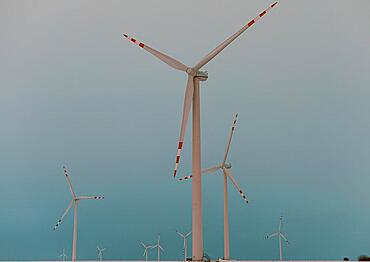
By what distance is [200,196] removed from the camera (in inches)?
1491

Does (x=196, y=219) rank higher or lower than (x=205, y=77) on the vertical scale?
lower

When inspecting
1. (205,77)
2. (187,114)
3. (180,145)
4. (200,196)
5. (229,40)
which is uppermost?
(229,40)

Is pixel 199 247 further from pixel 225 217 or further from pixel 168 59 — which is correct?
pixel 225 217

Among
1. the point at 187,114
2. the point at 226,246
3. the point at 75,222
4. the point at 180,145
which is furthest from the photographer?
the point at 75,222

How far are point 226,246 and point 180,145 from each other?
122 feet

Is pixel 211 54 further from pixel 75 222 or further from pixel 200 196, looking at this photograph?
pixel 75 222

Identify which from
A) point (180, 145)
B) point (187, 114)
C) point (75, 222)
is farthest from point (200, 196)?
point (75, 222)

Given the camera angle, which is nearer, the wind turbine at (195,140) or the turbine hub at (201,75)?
the wind turbine at (195,140)

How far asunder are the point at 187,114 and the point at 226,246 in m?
34.6

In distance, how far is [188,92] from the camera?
136 feet

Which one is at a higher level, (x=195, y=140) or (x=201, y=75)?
(x=201, y=75)

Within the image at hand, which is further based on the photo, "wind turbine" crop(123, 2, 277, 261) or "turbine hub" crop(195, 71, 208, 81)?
"turbine hub" crop(195, 71, 208, 81)

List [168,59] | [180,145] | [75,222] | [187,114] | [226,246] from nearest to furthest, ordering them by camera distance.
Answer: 1. [180,145]
2. [187,114]
3. [168,59]
4. [226,246]
5. [75,222]

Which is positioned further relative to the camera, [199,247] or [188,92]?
[188,92]
